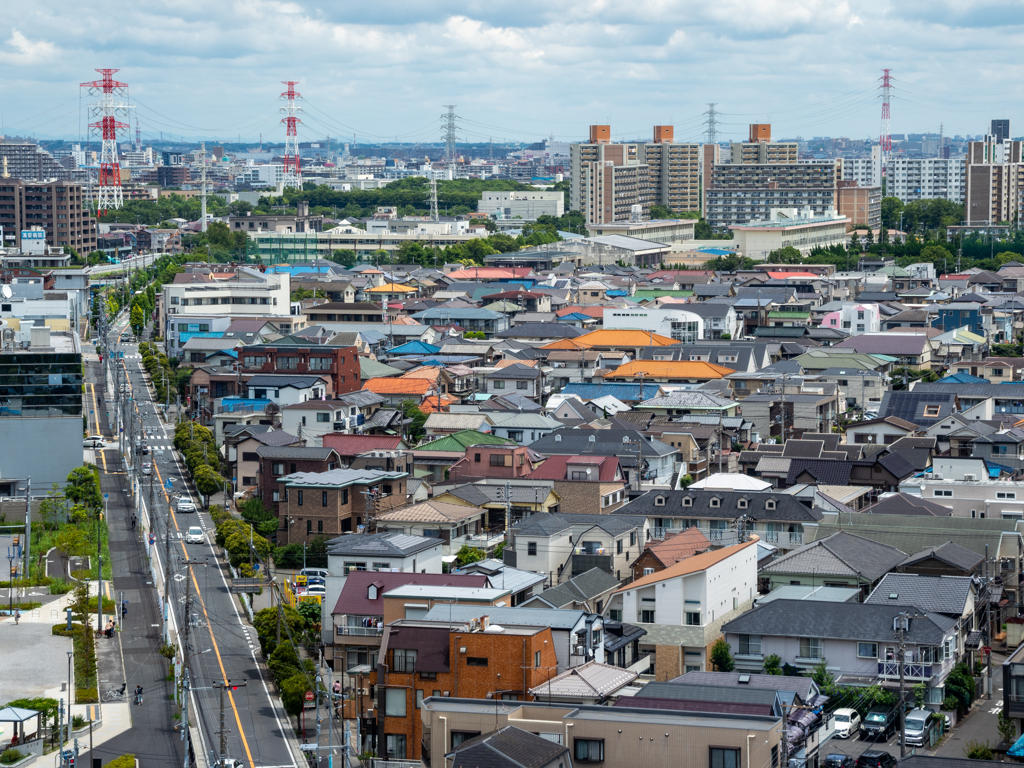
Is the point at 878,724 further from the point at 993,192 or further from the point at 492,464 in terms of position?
the point at 993,192

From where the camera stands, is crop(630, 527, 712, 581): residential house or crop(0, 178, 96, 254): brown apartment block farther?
crop(0, 178, 96, 254): brown apartment block

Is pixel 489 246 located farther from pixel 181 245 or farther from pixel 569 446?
pixel 569 446

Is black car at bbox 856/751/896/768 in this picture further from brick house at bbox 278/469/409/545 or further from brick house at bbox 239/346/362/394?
brick house at bbox 239/346/362/394

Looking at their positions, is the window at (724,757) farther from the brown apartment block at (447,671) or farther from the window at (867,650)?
the window at (867,650)

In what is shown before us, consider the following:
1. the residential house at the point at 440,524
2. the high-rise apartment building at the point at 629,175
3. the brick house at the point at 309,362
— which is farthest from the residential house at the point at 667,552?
the high-rise apartment building at the point at 629,175

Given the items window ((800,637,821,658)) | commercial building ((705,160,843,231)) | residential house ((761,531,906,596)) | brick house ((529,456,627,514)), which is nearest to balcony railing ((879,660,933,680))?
window ((800,637,821,658))
